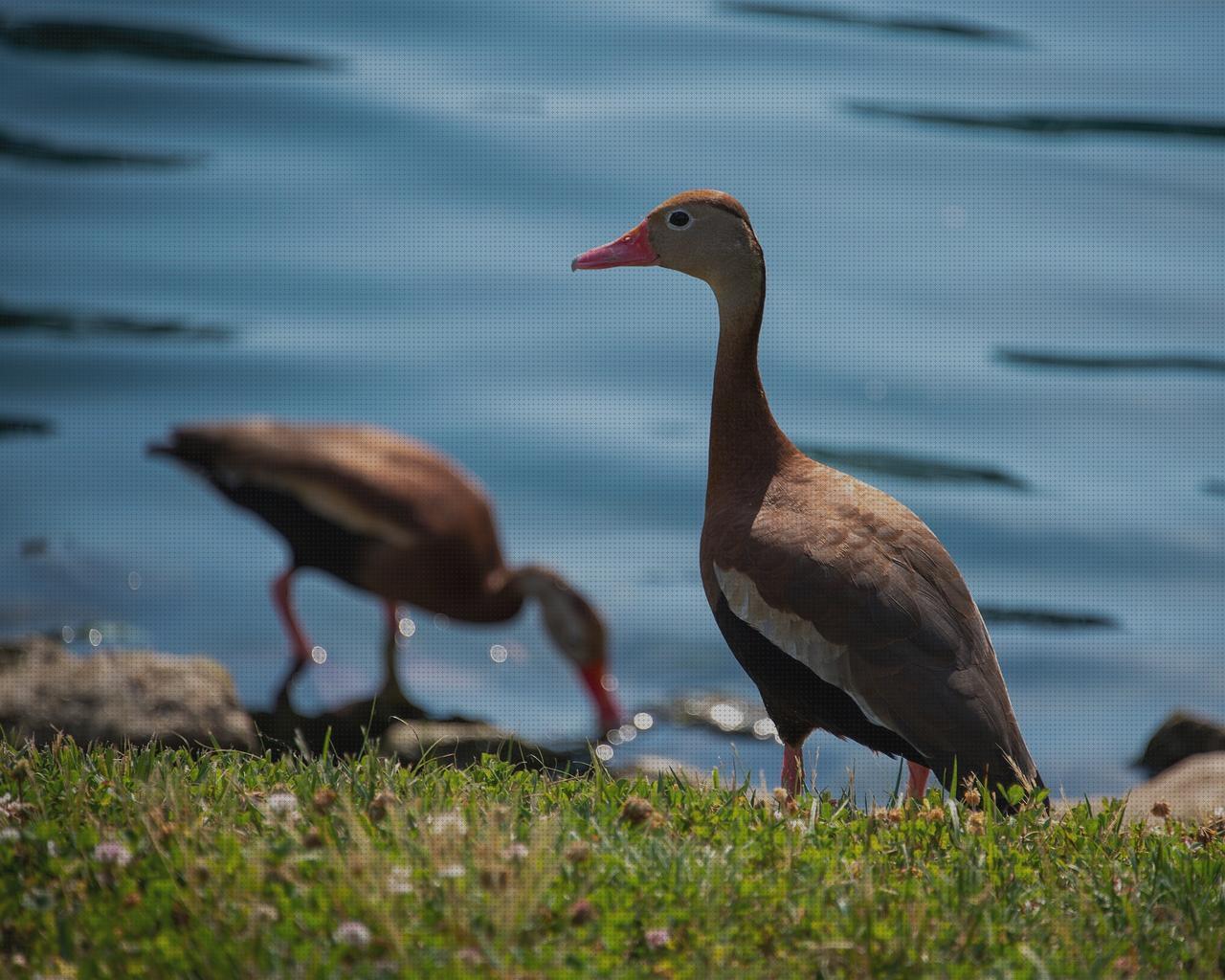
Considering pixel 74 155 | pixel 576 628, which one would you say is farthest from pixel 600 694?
pixel 74 155

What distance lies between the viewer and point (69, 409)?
42.9ft

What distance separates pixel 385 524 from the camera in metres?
9.38

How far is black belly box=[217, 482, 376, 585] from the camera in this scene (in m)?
9.35

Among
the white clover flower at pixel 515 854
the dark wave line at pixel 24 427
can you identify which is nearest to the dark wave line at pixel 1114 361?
the dark wave line at pixel 24 427

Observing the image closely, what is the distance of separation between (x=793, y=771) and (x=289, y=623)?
539 cm

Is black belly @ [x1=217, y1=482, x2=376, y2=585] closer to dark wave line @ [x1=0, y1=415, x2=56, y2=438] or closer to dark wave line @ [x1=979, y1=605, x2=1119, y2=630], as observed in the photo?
dark wave line @ [x1=0, y1=415, x2=56, y2=438]

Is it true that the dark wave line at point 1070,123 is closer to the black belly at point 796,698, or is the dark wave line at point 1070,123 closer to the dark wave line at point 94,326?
the dark wave line at point 94,326

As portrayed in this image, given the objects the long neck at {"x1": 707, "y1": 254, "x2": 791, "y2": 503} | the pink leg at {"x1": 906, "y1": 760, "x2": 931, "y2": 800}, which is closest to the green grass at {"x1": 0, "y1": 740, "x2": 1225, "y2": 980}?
the pink leg at {"x1": 906, "y1": 760, "x2": 931, "y2": 800}

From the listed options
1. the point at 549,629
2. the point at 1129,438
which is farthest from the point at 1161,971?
the point at 1129,438

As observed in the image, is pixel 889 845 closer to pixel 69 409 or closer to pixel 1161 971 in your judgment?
pixel 1161 971

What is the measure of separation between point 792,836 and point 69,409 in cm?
1054

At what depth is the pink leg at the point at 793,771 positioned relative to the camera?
15.9 feet

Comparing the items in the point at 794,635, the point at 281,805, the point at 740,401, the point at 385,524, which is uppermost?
the point at 740,401

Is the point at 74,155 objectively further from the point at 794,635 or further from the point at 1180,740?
the point at 794,635
